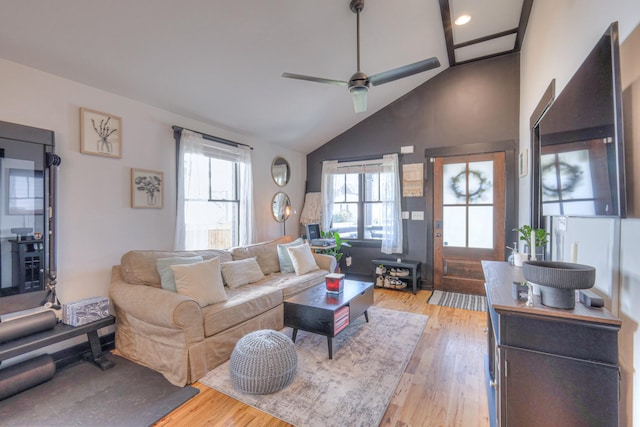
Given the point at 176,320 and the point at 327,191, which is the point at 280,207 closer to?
the point at 327,191

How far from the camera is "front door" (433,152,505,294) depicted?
13.7 feet

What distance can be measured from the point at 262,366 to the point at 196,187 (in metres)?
2.44

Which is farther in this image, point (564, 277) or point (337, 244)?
point (337, 244)

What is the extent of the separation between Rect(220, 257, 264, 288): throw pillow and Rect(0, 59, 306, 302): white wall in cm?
77

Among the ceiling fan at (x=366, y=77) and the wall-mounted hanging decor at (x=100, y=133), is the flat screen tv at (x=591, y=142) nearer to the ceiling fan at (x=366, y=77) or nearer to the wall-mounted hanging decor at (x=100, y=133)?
the ceiling fan at (x=366, y=77)

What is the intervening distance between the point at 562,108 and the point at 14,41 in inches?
142

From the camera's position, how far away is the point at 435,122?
4.56m

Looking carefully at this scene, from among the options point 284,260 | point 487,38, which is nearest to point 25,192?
point 284,260

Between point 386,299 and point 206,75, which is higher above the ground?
point 206,75

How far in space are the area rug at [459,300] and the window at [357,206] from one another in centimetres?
137

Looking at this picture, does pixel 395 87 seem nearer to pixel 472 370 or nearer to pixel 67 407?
pixel 472 370

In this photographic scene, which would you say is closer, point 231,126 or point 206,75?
point 206,75

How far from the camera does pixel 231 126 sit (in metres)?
4.00

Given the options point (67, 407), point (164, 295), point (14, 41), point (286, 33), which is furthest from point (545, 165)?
point (14, 41)
